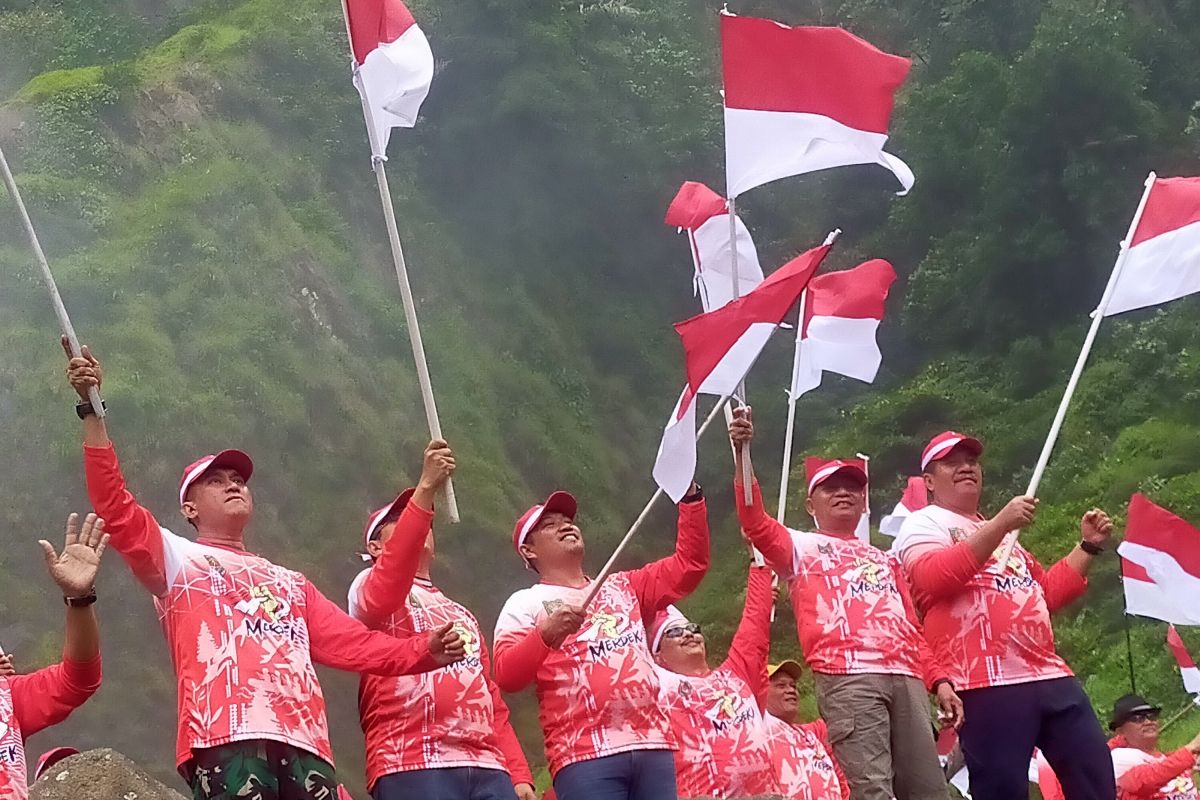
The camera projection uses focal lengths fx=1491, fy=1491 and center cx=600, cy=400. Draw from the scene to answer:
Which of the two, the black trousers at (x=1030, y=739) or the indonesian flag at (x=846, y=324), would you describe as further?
the indonesian flag at (x=846, y=324)

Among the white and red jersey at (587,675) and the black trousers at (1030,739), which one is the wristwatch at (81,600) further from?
the black trousers at (1030,739)

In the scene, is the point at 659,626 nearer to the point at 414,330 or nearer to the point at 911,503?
the point at 414,330

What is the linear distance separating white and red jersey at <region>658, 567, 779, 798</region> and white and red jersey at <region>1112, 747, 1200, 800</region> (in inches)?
50.2

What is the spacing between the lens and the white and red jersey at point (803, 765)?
4250 mm

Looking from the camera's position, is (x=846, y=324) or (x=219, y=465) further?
(x=846, y=324)

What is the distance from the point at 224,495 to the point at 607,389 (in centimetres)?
951

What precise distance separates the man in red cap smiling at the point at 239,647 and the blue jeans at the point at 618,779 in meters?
0.54

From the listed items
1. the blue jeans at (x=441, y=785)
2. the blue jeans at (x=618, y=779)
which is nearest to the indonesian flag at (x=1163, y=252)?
the blue jeans at (x=618, y=779)

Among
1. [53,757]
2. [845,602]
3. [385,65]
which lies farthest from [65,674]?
[845,602]

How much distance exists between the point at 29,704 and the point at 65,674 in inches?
5.3

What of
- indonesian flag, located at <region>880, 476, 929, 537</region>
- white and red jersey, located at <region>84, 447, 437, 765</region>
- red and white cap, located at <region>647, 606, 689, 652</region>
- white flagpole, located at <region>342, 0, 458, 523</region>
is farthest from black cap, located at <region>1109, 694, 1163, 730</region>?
white and red jersey, located at <region>84, 447, 437, 765</region>

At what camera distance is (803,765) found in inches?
170

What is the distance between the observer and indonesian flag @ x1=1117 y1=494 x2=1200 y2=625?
212 inches

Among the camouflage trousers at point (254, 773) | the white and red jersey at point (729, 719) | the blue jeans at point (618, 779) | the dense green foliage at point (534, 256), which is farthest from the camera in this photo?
the dense green foliage at point (534, 256)
